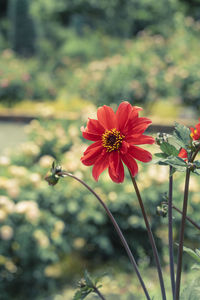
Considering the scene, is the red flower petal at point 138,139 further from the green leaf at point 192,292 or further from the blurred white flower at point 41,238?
the blurred white flower at point 41,238

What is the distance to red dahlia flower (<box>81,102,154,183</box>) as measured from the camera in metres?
0.68

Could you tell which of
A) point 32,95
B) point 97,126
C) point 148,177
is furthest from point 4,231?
point 32,95

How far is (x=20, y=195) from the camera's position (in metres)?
2.33

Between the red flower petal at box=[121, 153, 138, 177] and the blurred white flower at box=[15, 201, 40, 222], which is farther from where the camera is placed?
the blurred white flower at box=[15, 201, 40, 222]

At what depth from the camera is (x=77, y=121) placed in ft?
12.6

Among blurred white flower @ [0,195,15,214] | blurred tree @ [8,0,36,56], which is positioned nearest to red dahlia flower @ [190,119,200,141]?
blurred white flower @ [0,195,15,214]

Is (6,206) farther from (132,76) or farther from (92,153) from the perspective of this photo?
(132,76)

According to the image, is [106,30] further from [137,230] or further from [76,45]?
[137,230]

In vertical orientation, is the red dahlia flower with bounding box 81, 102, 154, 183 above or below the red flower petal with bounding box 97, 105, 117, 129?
below

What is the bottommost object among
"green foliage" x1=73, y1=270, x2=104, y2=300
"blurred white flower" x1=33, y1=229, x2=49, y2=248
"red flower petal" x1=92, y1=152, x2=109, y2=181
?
"green foliage" x1=73, y1=270, x2=104, y2=300

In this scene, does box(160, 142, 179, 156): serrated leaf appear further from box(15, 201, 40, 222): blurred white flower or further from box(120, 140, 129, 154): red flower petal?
box(15, 201, 40, 222): blurred white flower

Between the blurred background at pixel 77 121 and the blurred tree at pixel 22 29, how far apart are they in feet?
0.11

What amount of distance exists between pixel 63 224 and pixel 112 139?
1.72 metres

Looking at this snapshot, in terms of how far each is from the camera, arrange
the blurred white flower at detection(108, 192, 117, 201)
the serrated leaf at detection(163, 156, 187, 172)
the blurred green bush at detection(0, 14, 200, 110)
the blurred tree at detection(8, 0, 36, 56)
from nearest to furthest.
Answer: the serrated leaf at detection(163, 156, 187, 172)
the blurred white flower at detection(108, 192, 117, 201)
the blurred green bush at detection(0, 14, 200, 110)
the blurred tree at detection(8, 0, 36, 56)
